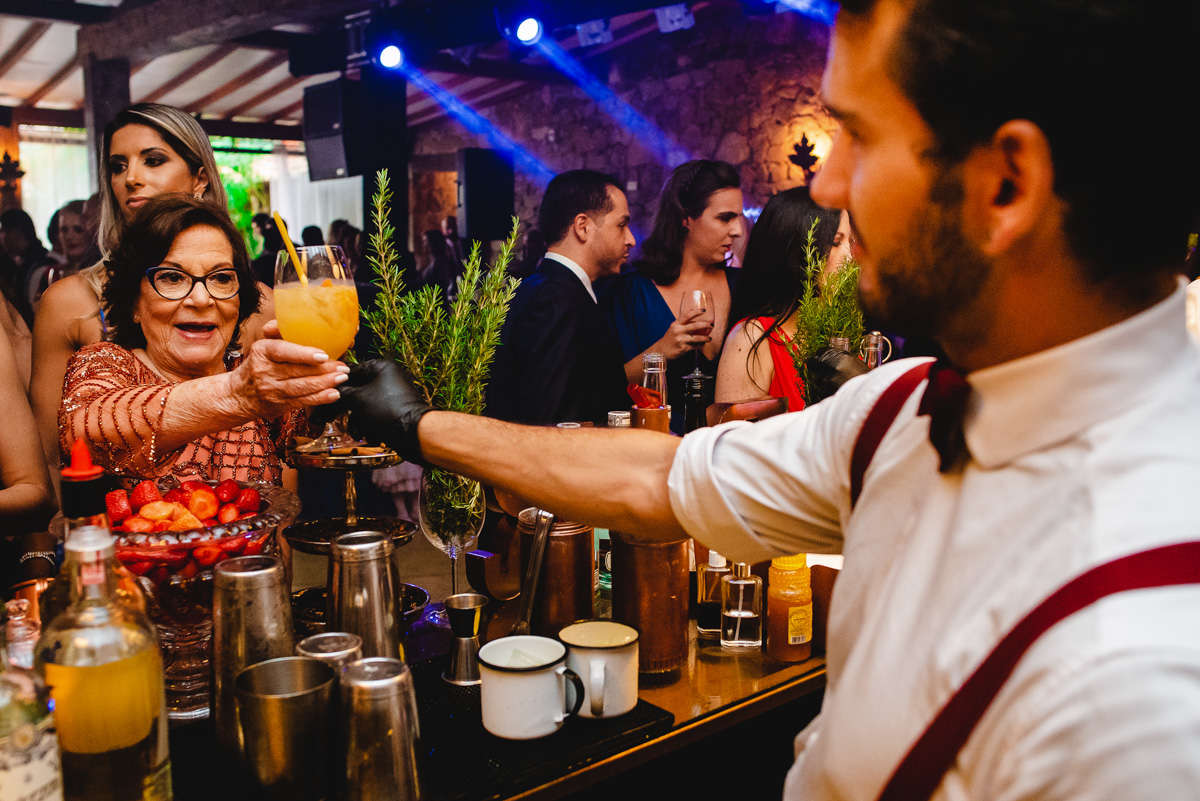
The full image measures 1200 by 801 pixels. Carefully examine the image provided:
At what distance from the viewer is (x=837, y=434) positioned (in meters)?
1.14

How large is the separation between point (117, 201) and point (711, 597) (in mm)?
2166

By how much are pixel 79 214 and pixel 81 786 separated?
6.06 meters

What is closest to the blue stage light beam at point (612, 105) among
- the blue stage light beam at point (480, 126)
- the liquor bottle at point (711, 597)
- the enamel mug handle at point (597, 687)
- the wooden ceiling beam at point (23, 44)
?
the blue stage light beam at point (480, 126)

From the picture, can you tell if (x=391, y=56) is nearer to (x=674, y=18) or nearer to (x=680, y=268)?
(x=674, y=18)

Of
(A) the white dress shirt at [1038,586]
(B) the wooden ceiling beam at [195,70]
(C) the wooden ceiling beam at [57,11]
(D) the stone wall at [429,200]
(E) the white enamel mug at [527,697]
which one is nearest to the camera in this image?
(A) the white dress shirt at [1038,586]

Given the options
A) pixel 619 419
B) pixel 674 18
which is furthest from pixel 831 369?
pixel 674 18

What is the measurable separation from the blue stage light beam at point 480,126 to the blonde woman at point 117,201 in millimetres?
8948

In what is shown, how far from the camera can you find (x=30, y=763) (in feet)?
2.88

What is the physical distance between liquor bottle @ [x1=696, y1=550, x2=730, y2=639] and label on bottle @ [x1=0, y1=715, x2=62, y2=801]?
113 centimetres

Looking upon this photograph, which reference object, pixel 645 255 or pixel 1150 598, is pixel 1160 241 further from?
pixel 645 255

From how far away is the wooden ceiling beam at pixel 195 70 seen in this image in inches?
401

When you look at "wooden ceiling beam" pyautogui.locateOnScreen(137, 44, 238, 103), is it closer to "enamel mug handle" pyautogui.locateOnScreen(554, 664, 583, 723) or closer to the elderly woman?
the elderly woman

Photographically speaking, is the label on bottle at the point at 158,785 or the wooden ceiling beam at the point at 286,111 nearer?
the label on bottle at the point at 158,785

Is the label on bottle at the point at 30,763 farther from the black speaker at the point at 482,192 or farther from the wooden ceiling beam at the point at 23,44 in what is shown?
the wooden ceiling beam at the point at 23,44
